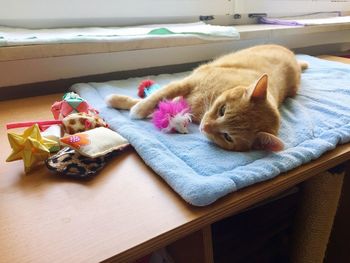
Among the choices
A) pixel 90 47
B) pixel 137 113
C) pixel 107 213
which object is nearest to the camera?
pixel 107 213

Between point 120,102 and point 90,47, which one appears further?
point 90,47

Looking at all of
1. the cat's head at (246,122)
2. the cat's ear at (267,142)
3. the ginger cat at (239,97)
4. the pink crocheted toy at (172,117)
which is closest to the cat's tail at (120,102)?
the ginger cat at (239,97)

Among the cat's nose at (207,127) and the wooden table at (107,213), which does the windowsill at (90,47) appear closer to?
the wooden table at (107,213)

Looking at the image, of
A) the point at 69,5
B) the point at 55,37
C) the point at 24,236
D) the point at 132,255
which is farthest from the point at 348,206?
the point at 69,5

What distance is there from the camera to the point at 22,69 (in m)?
0.89

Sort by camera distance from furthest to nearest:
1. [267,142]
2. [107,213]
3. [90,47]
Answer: [90,47] → [267,142] → [107,213]

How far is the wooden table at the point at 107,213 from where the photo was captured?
14.6 inches

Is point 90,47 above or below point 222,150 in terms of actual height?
above

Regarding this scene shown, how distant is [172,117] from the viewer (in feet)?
2.23

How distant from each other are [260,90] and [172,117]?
20 centimetres

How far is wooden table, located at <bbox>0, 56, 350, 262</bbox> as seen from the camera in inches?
14.6

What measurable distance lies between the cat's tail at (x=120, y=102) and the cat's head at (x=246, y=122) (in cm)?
24

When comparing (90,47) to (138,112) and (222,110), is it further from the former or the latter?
(222,110)

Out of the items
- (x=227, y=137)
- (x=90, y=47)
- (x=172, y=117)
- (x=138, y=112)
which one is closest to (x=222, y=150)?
(x=227, y=137)
